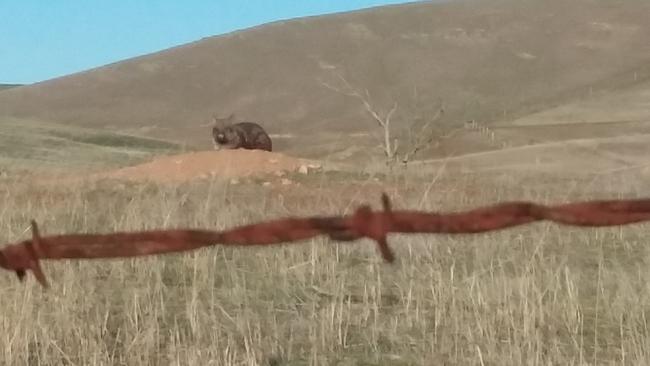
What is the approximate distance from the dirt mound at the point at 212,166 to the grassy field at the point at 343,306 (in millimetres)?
12460

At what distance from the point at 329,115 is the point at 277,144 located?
922 inches

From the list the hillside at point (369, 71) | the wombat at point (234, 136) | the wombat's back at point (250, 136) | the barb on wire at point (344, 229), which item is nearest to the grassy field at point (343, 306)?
the barb on wire at point (344, 229)

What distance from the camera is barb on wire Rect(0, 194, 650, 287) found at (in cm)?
276

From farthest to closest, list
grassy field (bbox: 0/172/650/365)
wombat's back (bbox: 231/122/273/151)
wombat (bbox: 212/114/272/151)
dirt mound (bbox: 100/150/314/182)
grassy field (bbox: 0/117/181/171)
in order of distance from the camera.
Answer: grassy field (bbox: 0/117/181/171) → wombat's back (bbox: 231/122/273/151) → wombat (bbox: 212/114/272/151) → dirt mound (bbox: 100/150/314/182) → grassy field (bbox: 0/172/650/365)

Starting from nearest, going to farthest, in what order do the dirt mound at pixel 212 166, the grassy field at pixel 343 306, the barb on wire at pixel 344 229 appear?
the barb on wire at pixel 344 229 → the grassy field at pixel 343 306 → the dirt mound at pixel 212 166

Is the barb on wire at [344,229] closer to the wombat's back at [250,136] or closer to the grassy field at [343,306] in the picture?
the grassy field at [343,306]

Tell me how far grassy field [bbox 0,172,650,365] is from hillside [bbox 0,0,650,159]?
64911mm

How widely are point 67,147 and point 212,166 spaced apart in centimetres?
2913

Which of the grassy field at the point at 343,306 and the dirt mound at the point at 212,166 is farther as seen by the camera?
the dirt mound at the point at 212,166

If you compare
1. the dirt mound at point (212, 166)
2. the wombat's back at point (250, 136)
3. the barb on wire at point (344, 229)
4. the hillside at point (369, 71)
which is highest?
the hillside at point (369, 71)

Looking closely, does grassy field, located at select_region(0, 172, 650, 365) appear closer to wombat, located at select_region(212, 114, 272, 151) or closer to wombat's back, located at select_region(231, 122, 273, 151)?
wombat, located at select_region(212, 114, 272, 151)

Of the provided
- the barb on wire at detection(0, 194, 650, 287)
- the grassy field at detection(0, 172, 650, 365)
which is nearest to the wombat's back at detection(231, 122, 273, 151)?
the grassy field at detection(0, 172, 650, 365)

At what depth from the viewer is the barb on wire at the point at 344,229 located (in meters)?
2.76

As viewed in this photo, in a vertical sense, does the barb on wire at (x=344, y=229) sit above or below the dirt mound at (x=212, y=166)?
below
